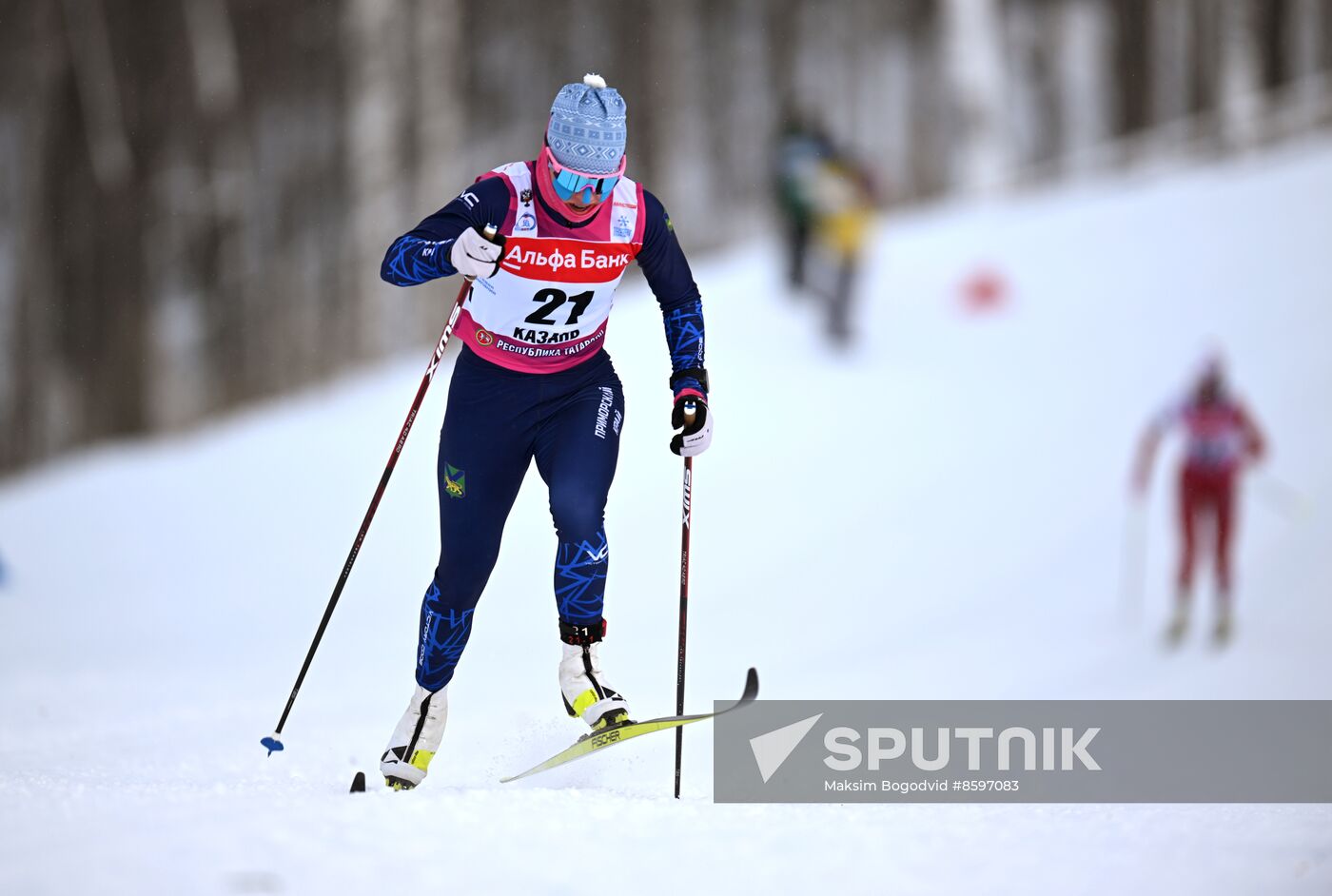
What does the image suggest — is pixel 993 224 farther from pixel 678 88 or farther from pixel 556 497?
pixel 556 497

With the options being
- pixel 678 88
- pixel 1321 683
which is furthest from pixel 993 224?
pixel 1321 683

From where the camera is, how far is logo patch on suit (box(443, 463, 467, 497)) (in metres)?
4.09

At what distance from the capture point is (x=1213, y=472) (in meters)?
9.44

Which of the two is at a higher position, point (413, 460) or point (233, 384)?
point (233, 384)

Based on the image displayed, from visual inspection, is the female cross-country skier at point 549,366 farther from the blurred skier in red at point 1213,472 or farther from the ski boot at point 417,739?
the blurred skier in red at point 1213,472

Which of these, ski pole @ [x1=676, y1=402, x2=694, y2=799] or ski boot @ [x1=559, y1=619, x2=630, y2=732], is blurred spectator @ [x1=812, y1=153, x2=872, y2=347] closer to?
ski pole @ [x1=676, y1=402, x2=694, y2=799]

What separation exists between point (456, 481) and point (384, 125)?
1342 centimetres

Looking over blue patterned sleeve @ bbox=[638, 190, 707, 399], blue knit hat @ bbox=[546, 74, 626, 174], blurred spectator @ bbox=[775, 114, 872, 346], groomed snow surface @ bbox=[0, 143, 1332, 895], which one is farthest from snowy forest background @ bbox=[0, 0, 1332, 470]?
blue knit hat @ bbox=[546, 74, 626, 174]

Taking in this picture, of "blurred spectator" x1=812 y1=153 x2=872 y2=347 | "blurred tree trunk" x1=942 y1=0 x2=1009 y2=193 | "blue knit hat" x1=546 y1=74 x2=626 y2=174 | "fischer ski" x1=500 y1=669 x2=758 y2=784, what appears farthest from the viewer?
"blurred tree trunk" x1=942 y1=0 x2=1009 y2=193

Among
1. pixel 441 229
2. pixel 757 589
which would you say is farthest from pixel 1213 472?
pixel 441 229

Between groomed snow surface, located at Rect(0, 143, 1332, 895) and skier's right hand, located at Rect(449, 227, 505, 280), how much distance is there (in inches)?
60.8

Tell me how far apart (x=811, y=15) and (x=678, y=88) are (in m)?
10.0

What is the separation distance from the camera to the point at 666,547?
10883 millimetres

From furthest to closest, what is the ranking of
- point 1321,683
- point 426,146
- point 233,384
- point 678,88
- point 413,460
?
point 233,384 → point 678,88 → point 426,146 → point 413,460 → point 1321,683
